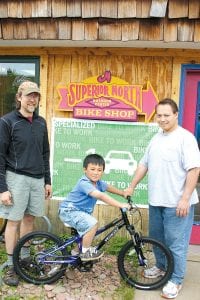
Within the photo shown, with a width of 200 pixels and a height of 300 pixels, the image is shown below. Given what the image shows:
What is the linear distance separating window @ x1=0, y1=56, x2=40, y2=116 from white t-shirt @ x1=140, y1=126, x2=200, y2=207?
6.94 ft

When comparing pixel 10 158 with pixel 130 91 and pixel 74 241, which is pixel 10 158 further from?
pixel 130 91

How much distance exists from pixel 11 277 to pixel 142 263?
1.23 meters

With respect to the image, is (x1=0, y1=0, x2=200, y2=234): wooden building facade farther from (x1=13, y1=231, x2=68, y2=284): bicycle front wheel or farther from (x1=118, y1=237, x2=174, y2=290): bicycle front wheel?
(x1=13, y1=231, x2=68, y2=284): bicycle front wheel

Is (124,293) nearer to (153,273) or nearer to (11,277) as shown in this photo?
(153,273)

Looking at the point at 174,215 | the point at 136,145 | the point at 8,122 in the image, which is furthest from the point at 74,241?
the point at 136,145

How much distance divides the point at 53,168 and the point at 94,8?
1953 millimetres

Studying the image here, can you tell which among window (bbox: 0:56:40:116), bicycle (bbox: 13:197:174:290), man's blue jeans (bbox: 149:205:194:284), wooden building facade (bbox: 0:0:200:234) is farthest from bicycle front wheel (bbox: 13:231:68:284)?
window (bbox: 0:56:40:116)

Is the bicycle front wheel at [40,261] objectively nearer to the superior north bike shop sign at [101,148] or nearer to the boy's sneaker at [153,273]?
the boy's sneaker at [153,273]

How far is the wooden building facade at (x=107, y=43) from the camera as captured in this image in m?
3.96

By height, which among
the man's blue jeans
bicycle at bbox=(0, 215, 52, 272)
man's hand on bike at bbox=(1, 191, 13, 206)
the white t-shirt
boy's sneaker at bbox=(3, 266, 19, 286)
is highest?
the white t-shirt

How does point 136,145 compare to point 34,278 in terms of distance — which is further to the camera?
point 136,145

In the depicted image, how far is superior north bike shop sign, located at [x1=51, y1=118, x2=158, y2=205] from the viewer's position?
4695mm

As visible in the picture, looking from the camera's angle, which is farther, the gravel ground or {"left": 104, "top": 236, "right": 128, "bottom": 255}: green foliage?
{"left": 104, "top": 236, "right": 128, "bottom": 255}: green foliage

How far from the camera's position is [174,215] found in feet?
11.3
